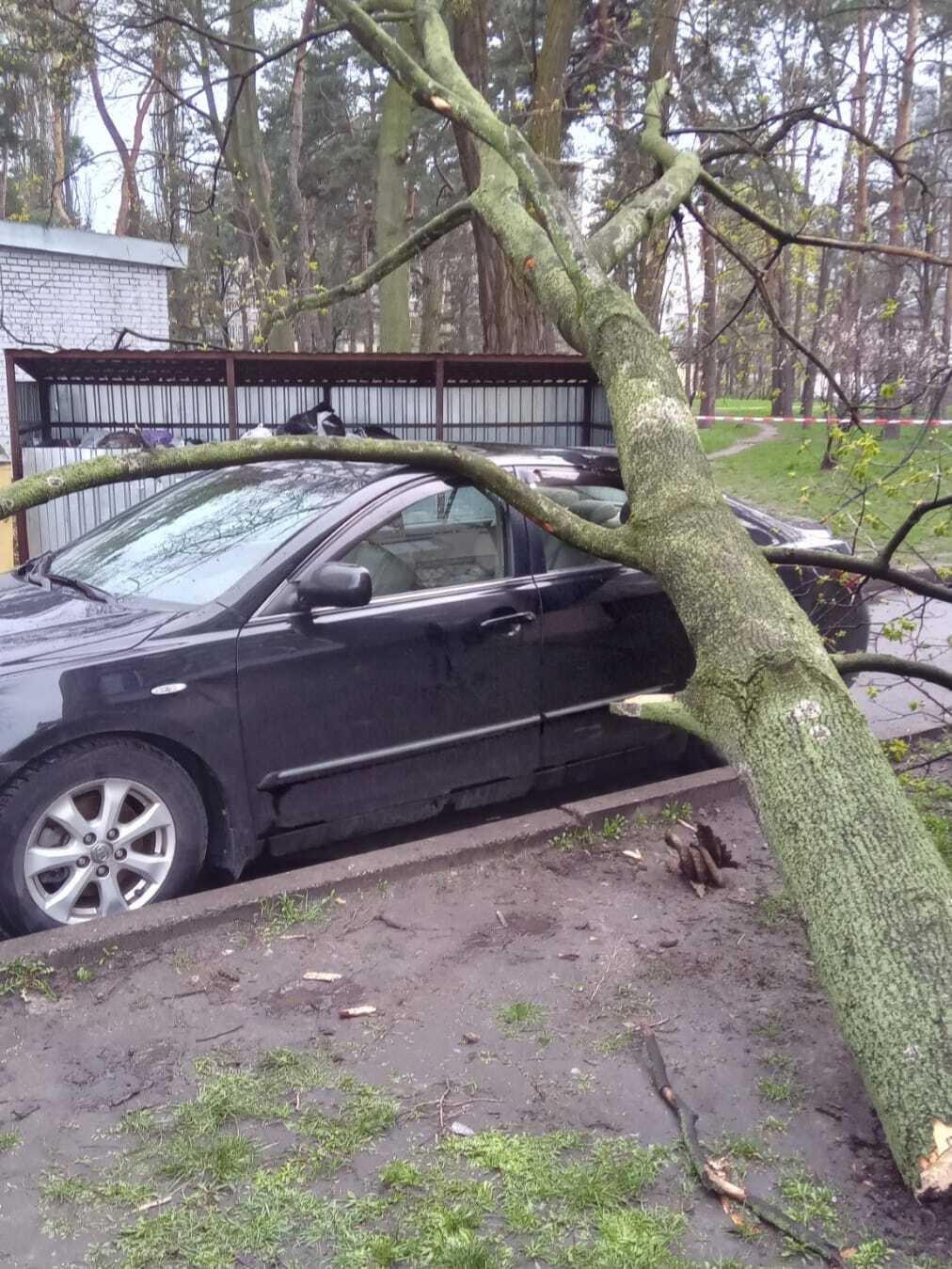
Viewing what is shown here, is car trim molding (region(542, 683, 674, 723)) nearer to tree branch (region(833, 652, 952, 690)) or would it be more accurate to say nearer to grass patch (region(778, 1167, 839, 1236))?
tree branch (region(833, 652, 952, 690))

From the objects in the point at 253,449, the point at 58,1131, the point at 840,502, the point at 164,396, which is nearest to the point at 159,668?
the point at 253,449

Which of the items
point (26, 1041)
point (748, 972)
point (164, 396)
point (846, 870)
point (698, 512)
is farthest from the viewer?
point (164, 396)

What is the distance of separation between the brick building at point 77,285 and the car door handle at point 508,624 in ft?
40.2

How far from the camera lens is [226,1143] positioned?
2627 mm

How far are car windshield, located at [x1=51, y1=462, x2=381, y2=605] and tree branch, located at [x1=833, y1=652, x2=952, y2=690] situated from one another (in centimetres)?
193

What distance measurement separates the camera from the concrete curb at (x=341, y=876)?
349 centimetres

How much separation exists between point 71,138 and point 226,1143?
122ft

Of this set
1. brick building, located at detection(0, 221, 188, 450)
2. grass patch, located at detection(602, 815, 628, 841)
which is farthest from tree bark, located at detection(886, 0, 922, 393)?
brick building, located at detection(0, 221, 188, 450)

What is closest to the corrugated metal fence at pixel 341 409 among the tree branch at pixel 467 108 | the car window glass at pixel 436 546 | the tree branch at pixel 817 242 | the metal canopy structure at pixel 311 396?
the metal canopy structure at pixel 311 396

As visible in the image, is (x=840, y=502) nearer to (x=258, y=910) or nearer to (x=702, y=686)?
(x=702, y=686)

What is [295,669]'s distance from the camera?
4.14m

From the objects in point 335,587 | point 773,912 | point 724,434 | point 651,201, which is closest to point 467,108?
point 651,201

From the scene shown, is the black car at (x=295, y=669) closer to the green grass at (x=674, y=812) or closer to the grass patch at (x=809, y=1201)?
the green grass at (x=674, y=812)

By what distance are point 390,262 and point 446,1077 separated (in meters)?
6.19
